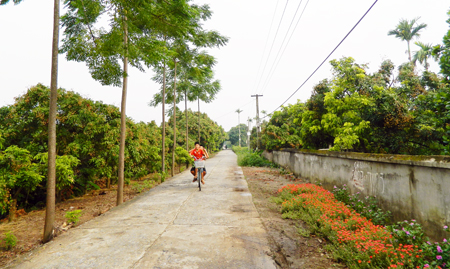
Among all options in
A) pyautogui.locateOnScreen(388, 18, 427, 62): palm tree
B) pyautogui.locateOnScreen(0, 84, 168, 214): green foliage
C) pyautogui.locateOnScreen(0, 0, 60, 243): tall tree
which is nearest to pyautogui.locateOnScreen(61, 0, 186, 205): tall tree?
pyautogui.locateOnScreen(0, 0, 60, 243): tall tree

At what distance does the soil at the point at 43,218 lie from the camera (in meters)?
4.94

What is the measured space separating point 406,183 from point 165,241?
15.5 ft

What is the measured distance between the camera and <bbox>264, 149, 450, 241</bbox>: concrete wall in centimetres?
379

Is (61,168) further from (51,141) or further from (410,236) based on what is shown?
(410,236)

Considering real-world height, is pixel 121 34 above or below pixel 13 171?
above

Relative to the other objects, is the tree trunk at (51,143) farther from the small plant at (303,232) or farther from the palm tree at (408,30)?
the palm tree at (408,30)

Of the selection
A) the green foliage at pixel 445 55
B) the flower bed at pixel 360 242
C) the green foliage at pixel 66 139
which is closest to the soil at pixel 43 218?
the green foliage at pixel 66 139

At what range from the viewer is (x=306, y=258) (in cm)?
387

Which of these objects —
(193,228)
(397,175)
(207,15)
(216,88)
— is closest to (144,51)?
(193,228)

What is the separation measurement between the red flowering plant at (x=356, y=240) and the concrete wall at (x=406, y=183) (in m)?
0.65

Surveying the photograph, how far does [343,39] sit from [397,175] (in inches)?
173

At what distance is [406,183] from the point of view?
4.62 metres

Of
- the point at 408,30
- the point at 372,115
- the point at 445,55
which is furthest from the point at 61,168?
the point at 408,30

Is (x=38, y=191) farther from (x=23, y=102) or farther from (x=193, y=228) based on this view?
(x=193, y=228)
